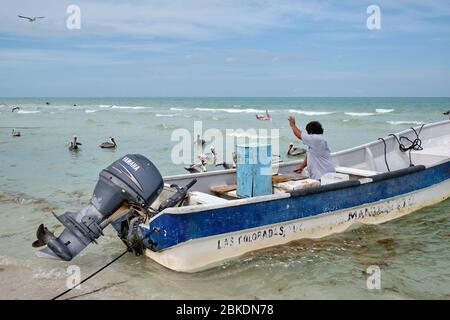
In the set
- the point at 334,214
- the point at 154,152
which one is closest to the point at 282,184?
the point at 334,214

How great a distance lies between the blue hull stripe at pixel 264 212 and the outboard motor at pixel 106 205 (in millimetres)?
438

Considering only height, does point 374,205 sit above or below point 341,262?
above

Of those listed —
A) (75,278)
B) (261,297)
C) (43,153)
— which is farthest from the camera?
(43,153)

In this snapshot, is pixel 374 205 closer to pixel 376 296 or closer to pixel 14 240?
pixel 376 296

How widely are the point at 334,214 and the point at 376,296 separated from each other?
2056mm

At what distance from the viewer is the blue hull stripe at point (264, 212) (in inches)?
233

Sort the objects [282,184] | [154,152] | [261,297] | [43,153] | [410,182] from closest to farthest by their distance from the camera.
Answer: [261,297] → [282,184] → [410,182] → [43,153] → [154,152]

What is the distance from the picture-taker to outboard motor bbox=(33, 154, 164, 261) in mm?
5723

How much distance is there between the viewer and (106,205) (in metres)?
5.94

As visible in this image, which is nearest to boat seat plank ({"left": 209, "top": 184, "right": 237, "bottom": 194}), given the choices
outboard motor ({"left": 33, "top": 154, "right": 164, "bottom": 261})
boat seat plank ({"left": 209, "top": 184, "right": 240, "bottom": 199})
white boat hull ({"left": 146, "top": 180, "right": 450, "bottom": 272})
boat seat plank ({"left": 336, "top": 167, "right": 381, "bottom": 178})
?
boat seat plank ({"left": 209, "top": 184, "right": 240, "bottom": 199})

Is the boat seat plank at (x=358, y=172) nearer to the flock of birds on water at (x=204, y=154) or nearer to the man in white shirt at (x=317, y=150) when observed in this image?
the man in white shirt at (x=317, y=150)

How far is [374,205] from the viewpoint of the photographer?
823cm

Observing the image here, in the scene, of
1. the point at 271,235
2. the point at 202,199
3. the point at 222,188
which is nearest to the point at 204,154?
the point at 222,188
